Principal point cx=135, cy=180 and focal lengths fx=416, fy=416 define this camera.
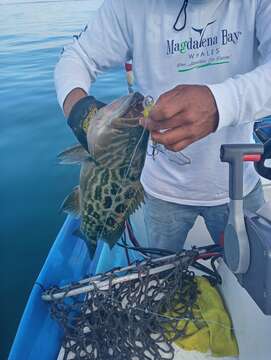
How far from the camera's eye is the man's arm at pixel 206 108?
3.01 ft

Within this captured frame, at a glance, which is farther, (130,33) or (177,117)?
(130,33)

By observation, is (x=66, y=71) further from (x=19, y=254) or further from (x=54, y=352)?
(x=19, y=254)

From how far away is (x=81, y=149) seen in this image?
46.6 inches

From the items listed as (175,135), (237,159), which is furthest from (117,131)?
(237,159)

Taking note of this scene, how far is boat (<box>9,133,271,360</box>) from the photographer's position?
1256 millimetres

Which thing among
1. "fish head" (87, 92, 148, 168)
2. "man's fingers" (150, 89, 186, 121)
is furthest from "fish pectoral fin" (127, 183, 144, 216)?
"man's fingers" (150, 89, 186, 121)

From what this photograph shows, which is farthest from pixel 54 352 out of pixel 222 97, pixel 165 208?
pixel 222 97

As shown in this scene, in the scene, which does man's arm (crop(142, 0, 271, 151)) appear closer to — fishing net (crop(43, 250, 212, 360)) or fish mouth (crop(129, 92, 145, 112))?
fish mouth (crop(129, 92, 145, 112))

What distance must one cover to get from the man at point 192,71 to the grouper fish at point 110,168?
87 millimetres

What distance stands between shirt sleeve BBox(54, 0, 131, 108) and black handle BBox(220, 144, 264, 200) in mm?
529

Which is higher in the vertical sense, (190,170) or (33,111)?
(190,170)

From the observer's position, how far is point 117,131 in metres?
1.11

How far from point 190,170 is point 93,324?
0.66m

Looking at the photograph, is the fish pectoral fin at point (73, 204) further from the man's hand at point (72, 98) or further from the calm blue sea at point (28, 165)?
the calm blue sea at point (28, 165)
